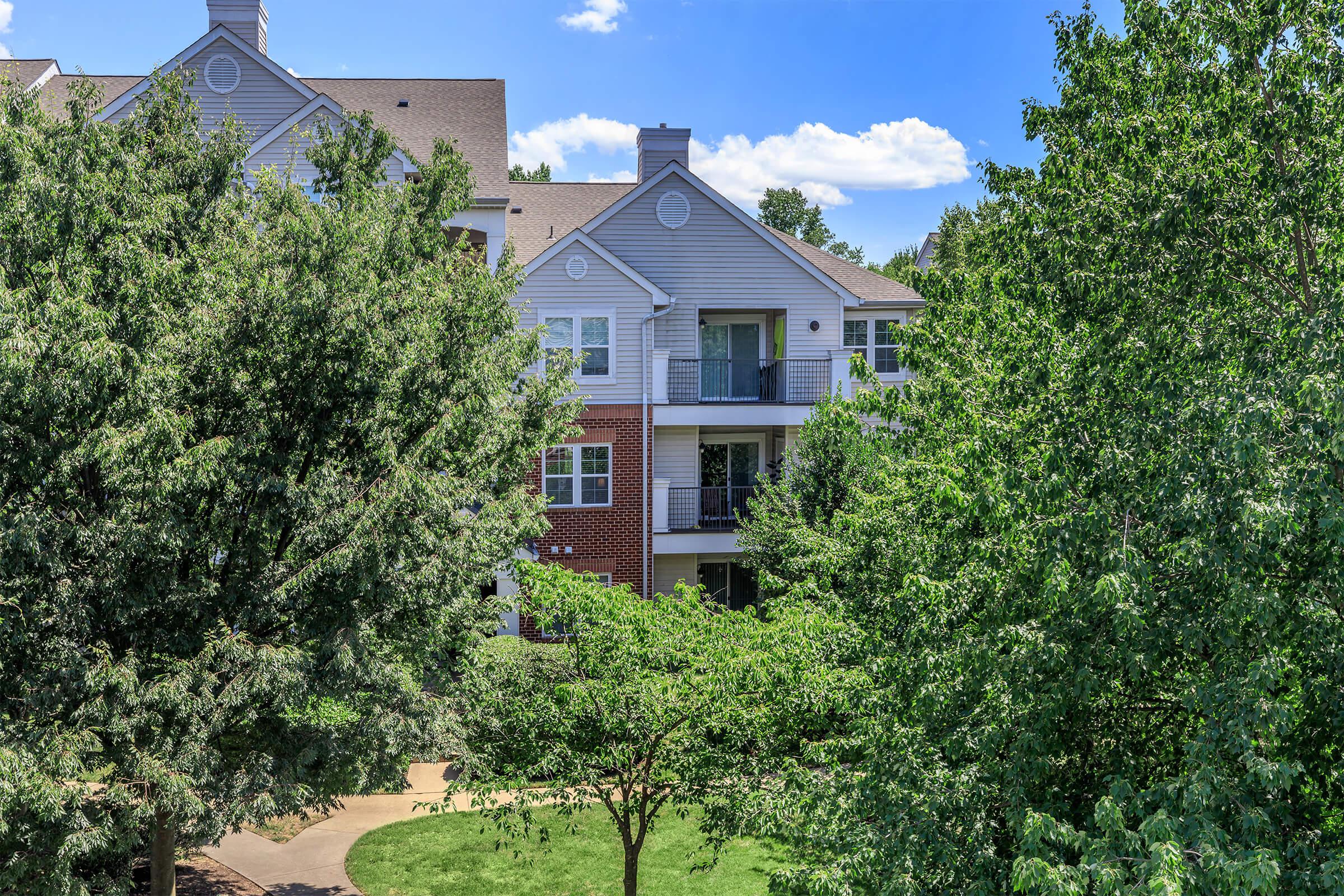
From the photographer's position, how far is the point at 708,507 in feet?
81.9

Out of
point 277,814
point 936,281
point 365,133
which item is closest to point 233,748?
point 277,814

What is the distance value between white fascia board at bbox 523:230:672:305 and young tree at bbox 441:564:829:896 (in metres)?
13.0

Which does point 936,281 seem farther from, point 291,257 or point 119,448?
point 119,448

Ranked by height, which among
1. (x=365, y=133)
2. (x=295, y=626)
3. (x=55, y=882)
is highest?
(x=365, y=133)

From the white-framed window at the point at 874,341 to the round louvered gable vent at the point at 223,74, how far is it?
55.0 feet

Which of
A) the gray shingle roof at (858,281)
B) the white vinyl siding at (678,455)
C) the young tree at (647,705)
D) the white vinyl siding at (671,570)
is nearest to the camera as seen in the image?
the young tree at (647,705)

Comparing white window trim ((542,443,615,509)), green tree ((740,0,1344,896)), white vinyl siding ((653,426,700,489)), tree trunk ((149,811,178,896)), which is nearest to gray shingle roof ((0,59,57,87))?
white window trim ((542,443,615,509))

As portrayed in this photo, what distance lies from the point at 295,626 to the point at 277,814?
2.07m

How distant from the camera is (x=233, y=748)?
1192 cm

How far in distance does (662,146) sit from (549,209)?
3.77 metres

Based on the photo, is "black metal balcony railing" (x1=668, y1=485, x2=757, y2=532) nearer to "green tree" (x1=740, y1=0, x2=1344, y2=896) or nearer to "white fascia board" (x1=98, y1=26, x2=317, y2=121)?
"white fascia board" (x1=98, y1=26, x2=317, y2=121)

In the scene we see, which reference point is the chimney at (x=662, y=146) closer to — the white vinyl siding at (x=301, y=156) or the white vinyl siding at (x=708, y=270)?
the white vinyl siding at (x=708, y=270)

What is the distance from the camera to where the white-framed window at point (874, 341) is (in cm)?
2766

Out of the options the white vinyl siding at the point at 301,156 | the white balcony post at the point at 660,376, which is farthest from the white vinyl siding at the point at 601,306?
the white vinyl siding at the point at 301,156
